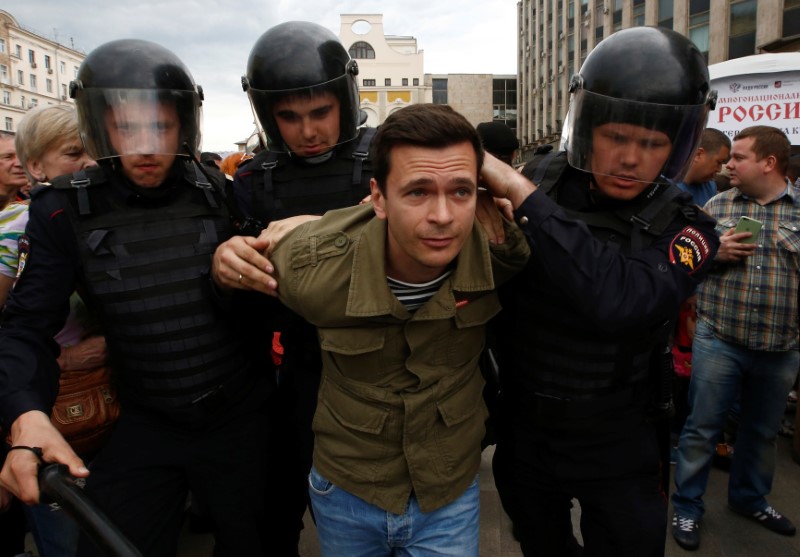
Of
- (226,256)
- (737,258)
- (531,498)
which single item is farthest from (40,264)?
(737,258)

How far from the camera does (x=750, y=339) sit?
108 inches

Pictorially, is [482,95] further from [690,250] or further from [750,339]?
[690,250]

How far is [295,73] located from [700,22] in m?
22.9

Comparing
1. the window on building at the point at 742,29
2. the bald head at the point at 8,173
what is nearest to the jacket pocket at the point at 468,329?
the bald head at the point at 8,173

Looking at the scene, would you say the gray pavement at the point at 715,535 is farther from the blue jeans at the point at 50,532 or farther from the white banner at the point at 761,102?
the white banner at the point at 761,102

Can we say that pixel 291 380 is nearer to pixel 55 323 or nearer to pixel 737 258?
pixel 55 323

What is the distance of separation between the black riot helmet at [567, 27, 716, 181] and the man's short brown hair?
18.9 inches

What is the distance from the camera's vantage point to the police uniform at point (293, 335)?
2.04 meters

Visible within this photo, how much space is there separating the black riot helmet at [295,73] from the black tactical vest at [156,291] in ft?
1.55

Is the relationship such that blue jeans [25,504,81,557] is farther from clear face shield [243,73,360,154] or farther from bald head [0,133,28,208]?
clear face shield [243,73,360,154]

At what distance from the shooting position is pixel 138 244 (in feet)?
5.84

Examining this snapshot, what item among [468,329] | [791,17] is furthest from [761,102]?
[791,17]

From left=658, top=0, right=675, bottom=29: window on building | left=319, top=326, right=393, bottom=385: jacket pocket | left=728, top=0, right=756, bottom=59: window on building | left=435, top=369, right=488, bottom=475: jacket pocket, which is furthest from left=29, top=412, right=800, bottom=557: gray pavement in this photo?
left=658, top=0, right=675, bottom=29: window on building

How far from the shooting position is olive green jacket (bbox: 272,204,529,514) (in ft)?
4.79
